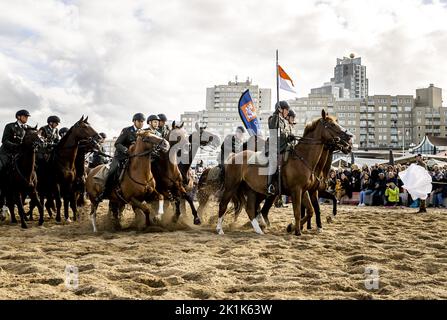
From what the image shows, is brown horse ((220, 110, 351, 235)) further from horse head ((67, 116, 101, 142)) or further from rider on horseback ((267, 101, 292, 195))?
horse head ((67, 116, 101, 142))

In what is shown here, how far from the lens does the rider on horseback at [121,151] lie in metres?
10.9

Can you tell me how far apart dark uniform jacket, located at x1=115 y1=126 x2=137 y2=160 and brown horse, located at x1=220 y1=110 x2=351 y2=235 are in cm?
265

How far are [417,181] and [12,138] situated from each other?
45.8ft

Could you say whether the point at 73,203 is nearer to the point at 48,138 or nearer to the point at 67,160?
the point at 67,160

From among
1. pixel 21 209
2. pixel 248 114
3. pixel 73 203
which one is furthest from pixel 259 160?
pixel 248 114

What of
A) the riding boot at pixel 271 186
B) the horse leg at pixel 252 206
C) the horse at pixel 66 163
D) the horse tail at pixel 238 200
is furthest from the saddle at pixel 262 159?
the horse at pixel 66 163

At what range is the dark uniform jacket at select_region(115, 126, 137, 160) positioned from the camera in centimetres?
1091

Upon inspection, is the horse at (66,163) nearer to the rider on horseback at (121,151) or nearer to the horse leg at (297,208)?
the rider on horseback at (121,151)

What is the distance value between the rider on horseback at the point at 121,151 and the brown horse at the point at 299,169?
8.65 feet

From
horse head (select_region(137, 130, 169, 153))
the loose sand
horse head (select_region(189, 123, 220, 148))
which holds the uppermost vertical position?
horse head (select_region(189, 123, 220, 148))

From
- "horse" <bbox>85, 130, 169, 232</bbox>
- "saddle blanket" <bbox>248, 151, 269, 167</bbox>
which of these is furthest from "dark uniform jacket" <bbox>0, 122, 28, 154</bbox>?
"saddle blanket" <bbox>248, 151, 269, 167</bbox>
